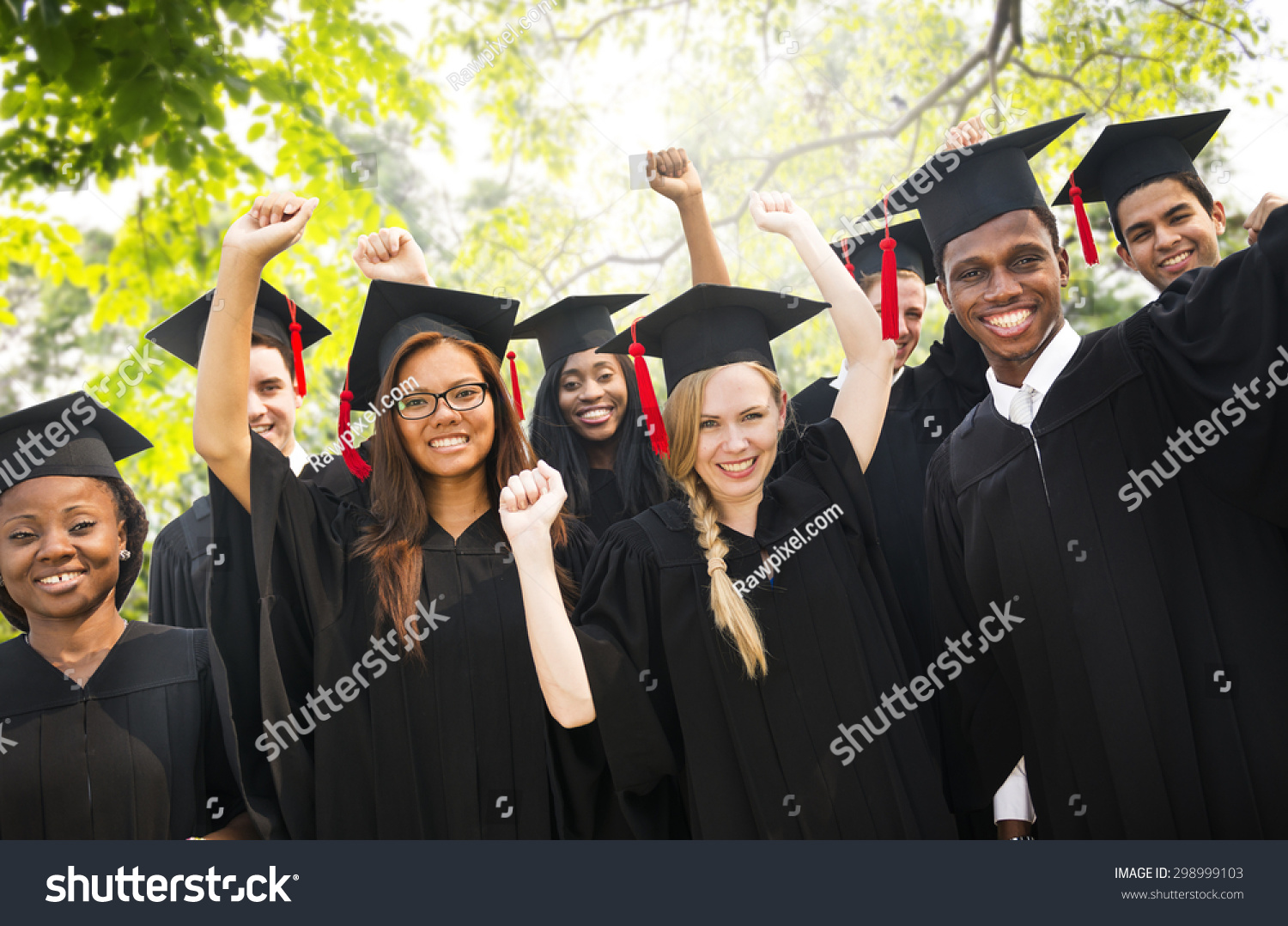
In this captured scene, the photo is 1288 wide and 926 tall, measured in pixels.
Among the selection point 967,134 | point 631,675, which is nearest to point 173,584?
point 631,675

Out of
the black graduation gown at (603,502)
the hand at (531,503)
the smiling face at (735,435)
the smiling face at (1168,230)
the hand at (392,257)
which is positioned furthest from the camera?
the black graduation gown at (603,502)

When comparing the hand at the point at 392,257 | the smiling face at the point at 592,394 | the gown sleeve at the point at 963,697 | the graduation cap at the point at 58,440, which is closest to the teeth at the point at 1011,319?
the gown sleeve at the point at 963,697

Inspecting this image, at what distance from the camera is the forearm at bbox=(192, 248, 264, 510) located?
258cm

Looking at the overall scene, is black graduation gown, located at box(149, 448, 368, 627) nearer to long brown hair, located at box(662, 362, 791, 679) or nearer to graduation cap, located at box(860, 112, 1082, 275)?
long brown hair, located at box(662, 362, 791, 679)

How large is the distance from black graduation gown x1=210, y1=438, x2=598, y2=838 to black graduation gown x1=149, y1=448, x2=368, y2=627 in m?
0.58

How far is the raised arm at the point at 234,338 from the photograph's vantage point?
2.58 metres

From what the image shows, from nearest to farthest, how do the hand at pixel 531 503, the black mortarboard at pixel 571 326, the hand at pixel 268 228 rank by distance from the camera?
the hand at pixel 531 503, the hand at pixel 268 228, the black mortarboard at pixel 571 326

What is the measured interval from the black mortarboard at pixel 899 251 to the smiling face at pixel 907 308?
0.06 metres

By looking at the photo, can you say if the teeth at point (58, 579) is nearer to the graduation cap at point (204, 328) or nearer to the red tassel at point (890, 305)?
the graduation cap at point (204, 328)

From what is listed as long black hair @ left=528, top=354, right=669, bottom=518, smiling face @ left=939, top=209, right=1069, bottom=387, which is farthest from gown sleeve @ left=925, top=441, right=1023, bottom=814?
long black hair @ left=528, top=354, right=669, bottom=518

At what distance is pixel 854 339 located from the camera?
9.36 feet

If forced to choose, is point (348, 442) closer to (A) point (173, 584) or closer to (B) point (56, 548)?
(B) point (56, 548)

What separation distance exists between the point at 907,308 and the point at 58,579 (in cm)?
297

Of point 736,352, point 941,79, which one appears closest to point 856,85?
point 941,79
